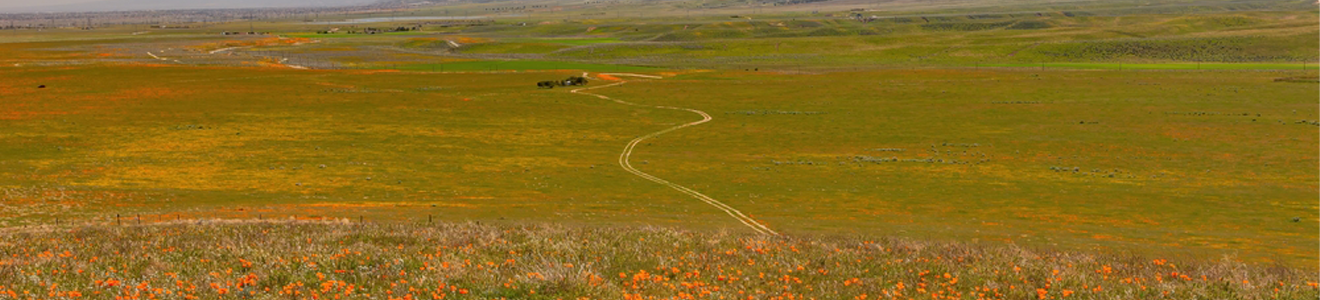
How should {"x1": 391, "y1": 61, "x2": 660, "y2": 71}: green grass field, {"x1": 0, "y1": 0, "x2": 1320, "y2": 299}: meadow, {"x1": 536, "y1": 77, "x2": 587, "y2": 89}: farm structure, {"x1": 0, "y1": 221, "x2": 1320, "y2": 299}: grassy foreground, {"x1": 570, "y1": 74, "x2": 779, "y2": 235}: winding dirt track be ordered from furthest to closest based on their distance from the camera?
1. {"x1": 391, "y1": 61, "x2": 660, "y2": 71}: green grass field
2. {"x1": 536, "y1": 77, "x2": 587, "y2": 89}: farm structure
3. {"x1": 570, "y1": 74, "x2": 779, "y2": 235}: winding dirt track
4. {"x1": 0, "y1": 0, "x2": 1320, "y2": 299}: meadow
5. {"x1": 0, "y1": 221, "x2": 1320, "y2": 299}: grassy foreground

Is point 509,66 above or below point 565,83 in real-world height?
above

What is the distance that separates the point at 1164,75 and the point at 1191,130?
4969cm

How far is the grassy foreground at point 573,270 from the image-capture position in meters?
14.9

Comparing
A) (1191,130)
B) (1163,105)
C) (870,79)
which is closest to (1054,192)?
(1191,130)

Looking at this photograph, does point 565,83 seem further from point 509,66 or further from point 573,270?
point 573,270

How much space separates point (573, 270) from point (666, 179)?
2894 cm

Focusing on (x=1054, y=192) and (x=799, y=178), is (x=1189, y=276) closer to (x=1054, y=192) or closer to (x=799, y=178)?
(x=1054, y=192)

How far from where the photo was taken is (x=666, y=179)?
148 ft

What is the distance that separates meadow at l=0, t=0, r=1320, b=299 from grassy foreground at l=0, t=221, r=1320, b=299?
0.12 m

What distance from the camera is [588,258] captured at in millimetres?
19062

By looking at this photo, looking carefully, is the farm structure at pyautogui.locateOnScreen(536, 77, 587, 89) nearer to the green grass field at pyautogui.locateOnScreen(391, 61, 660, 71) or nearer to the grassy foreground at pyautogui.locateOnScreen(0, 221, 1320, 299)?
the green grass field at pyautogui.locateOnScreen(391, 61, 660, 71)

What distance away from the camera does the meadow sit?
1742 cm

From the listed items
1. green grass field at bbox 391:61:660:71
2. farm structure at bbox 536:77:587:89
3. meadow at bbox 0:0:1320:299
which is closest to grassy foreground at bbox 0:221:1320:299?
meadow at bbox 0:0:1320:299

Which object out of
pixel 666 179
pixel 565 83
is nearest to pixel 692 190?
pixel 666 179
